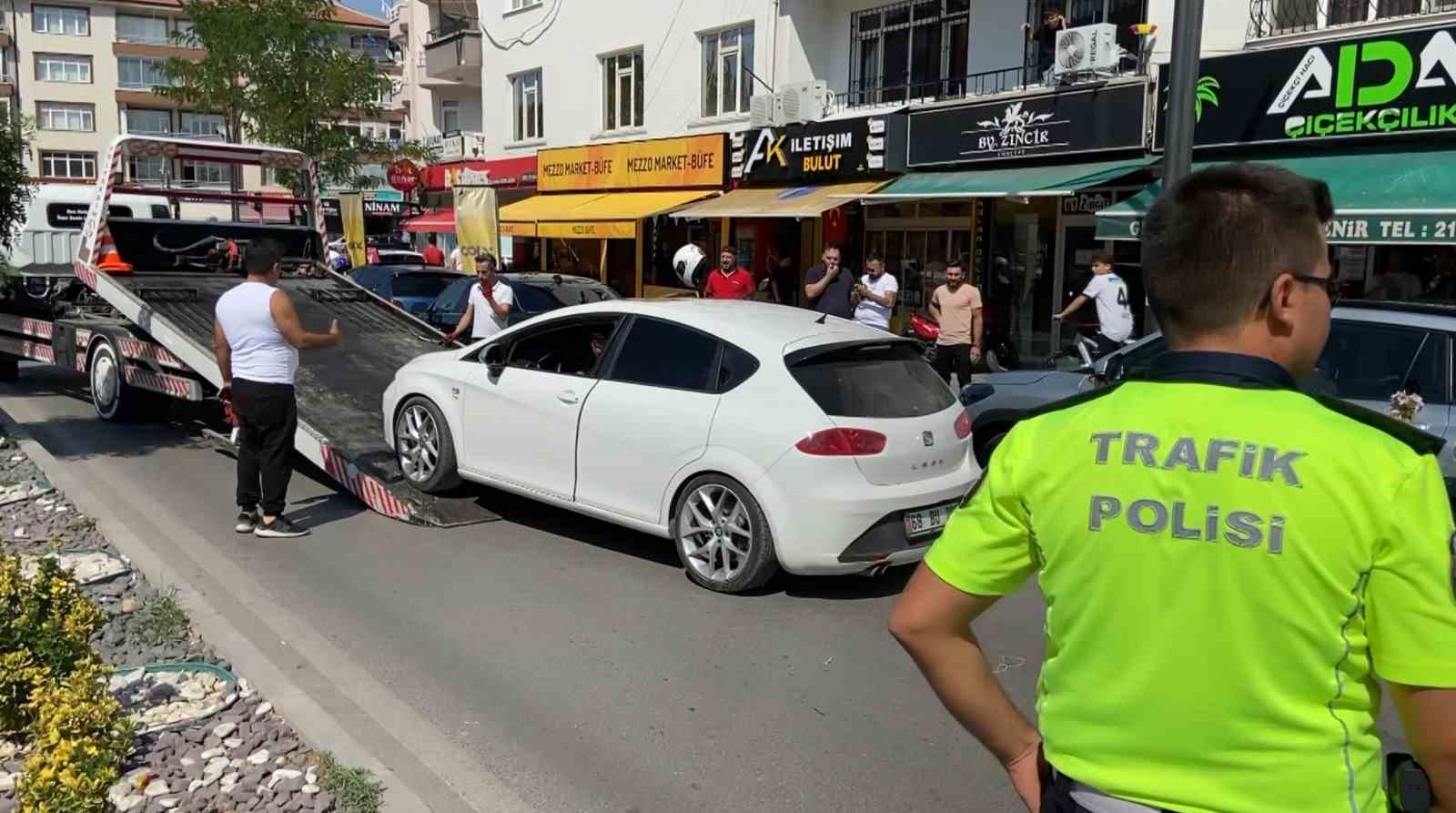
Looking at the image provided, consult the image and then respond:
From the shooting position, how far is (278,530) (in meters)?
7.14

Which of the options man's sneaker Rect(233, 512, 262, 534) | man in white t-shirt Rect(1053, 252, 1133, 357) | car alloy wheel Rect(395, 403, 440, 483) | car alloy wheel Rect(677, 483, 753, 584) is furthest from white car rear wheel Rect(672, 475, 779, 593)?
man in white t-shirt Rect(1053, 252, 1133, 357)

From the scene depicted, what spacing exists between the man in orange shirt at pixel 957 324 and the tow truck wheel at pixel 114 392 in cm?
750

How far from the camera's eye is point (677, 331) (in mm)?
6570

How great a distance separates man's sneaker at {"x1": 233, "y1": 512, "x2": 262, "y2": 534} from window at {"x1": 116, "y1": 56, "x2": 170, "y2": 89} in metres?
68.6

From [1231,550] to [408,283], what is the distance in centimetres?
1594

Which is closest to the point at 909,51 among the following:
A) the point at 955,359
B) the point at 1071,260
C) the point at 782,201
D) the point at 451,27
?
the point at 782,201

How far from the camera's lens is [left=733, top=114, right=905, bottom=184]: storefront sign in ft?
Answer: 55.1

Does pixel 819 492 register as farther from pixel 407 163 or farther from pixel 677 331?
pixel 407 163

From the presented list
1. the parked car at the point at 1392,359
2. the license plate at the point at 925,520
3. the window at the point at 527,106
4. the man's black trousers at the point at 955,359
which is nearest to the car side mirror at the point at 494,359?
the license plate at the point at 925,520

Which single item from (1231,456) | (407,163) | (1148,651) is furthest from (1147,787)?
(407,163)

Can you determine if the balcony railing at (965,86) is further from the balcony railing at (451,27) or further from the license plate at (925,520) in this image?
the balcony railing at (451,27)

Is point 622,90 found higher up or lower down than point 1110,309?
higher up

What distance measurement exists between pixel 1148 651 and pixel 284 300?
6.38 metres

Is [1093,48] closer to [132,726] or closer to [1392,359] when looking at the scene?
[1392,359]
